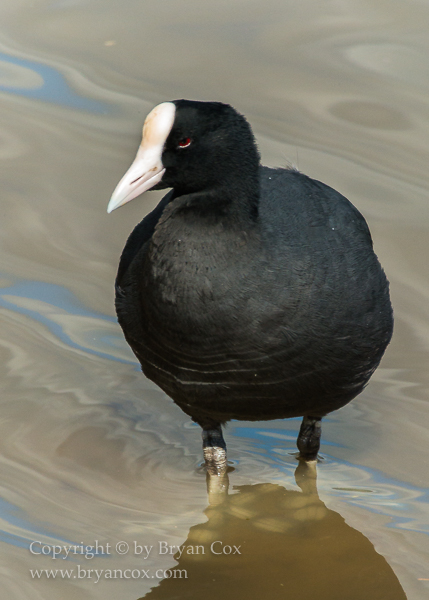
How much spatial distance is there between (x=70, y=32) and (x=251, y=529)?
459cm

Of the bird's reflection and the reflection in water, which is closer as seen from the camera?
the bird's reflection

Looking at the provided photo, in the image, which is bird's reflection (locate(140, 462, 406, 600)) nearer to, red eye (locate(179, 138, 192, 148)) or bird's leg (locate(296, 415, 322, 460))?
bird's leg (locate(296, 415, 322, 460))

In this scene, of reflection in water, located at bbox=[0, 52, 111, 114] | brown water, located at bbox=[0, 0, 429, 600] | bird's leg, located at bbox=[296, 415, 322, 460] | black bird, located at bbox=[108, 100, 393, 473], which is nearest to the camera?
black bird, located at bbox=[108, 100, 393, 473]

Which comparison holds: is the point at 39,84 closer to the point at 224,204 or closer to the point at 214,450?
the point at 214,450

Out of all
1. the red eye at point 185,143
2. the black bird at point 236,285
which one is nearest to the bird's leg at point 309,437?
Result: the black bird at point 236,285

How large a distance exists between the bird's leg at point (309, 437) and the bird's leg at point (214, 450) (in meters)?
0.37

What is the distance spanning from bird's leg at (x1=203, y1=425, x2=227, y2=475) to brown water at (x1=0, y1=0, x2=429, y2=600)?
14cm

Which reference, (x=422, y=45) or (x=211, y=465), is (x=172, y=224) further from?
(x=422, y=45)

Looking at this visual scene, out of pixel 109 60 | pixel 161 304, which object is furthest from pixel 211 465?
pixel 109 60

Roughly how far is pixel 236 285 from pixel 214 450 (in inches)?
43.0

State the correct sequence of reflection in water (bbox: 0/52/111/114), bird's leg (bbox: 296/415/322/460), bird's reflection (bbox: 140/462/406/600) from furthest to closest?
reflection in water (bbox: 0/52/111/114), bird's leg (bbox: 296/415/322/460), bird's reflection (bbox: 140/462/406/600)

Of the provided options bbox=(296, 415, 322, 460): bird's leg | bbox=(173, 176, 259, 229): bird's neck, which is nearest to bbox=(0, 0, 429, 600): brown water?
bbox=(296, 415, 322, 460): bird's leg

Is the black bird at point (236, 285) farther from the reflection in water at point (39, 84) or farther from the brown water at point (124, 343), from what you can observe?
the reflection in water at point (39, 84)

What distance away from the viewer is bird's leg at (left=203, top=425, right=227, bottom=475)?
3900 millimetres
